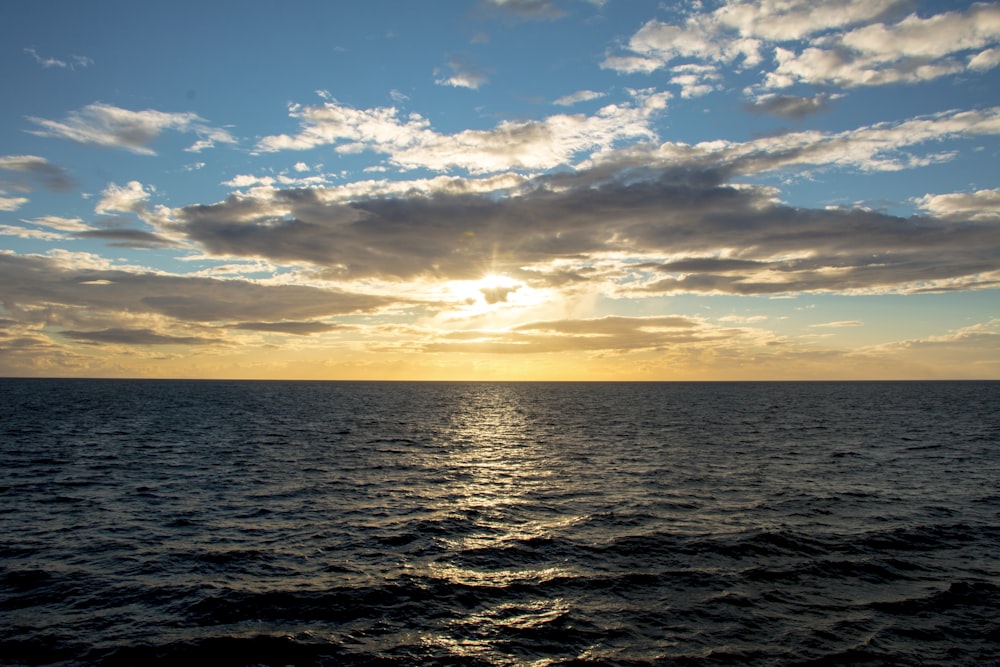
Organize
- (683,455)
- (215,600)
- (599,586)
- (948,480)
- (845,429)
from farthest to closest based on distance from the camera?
(845,429), (683,455), (948,480), (599,586), (215,600)

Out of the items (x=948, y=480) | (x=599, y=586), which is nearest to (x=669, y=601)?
(x=599, y=586)

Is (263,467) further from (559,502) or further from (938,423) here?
(938,423)

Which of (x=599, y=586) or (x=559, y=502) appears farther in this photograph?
(x=559, y=502)

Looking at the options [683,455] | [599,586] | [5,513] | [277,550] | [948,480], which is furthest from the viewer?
[683,455]

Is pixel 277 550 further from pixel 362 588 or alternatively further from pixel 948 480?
pixel 948 480

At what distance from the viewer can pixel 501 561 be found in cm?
2323

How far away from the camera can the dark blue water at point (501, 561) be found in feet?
53.9

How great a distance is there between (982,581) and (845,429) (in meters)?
59.9

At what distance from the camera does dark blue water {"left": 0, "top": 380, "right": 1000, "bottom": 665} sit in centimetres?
1642

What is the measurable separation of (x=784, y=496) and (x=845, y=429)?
48.8 metres

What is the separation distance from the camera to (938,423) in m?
83.8

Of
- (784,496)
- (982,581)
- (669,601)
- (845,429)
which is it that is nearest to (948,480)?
(784,496)

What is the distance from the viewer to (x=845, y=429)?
2926 inches

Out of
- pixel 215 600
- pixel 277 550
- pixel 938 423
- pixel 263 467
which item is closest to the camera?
pixel 215 600
